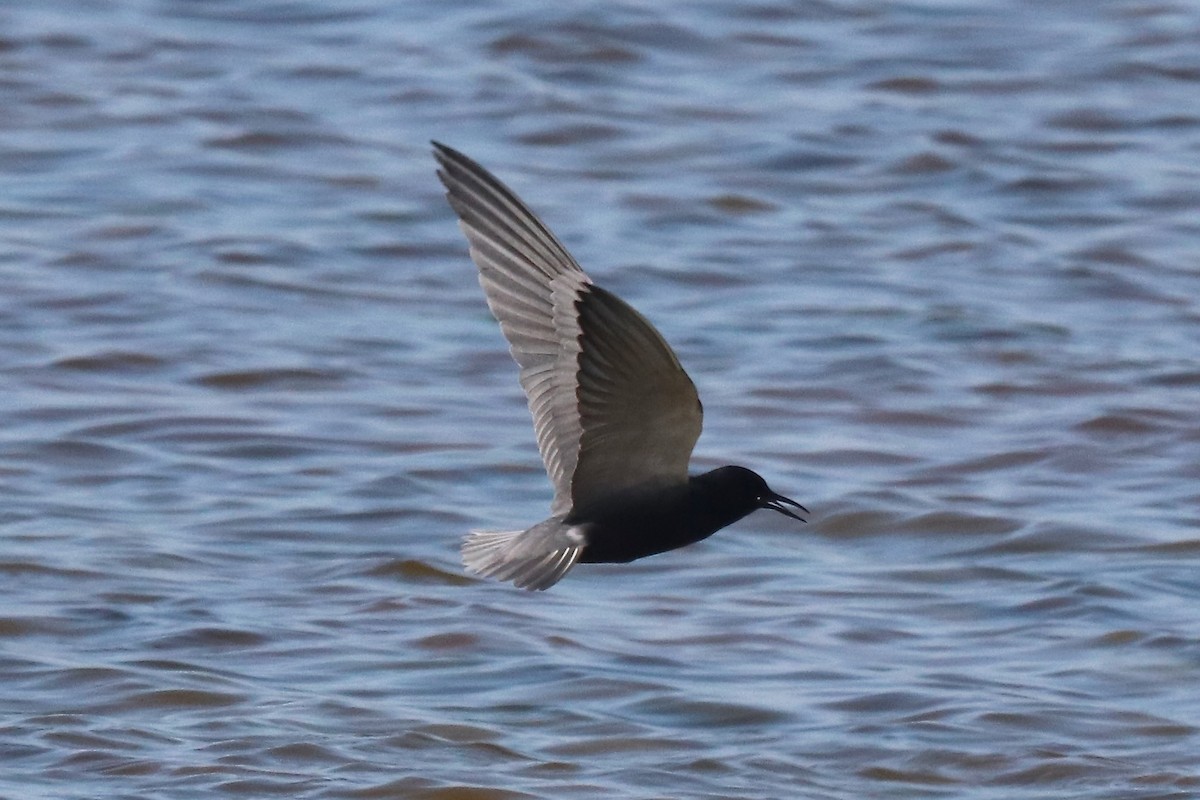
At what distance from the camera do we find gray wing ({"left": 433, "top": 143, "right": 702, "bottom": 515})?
177 inches

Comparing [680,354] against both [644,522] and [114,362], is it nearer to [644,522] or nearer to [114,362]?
[114,362]

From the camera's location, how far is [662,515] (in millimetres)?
4703

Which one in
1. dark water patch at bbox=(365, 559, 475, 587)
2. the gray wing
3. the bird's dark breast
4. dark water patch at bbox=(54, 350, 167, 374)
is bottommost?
dark water patch at bbox=(365, 559, 475, 587)

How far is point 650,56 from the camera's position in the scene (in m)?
13.9

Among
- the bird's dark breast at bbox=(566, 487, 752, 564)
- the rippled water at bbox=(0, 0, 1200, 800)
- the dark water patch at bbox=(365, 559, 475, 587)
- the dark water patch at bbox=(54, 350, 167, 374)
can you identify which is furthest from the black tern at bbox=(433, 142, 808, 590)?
the dark water patch at bbox=(54, 350, 167, 374)

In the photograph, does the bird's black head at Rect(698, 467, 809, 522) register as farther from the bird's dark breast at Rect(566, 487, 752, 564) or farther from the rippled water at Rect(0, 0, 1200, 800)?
the rippled water at Rect(0, 0, 1200, 800)

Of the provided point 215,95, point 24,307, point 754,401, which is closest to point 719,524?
point 754,401

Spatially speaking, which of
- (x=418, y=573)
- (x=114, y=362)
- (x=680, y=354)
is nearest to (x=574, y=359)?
(x=418, y=573)

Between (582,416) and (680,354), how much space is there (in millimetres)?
4904

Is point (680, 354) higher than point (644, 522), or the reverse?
point (644, 522)

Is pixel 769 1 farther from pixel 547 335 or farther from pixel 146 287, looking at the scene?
pixel 547 335

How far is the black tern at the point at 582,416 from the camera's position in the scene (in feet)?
14.9

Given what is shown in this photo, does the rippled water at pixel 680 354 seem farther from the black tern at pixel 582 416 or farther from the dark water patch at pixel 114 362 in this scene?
the black tern at pixel 582 416

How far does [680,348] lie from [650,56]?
4640 mm
